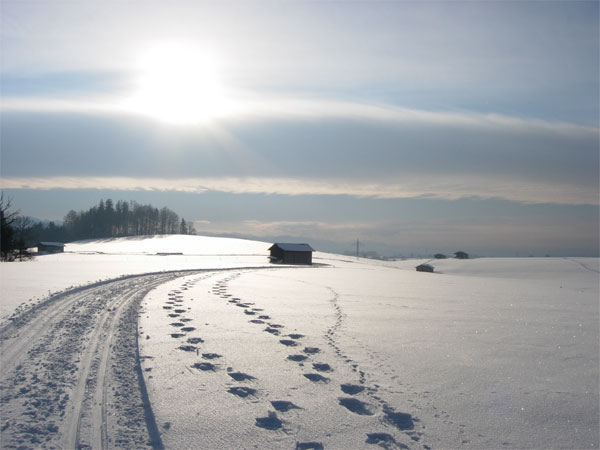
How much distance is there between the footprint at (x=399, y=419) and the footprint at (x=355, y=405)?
0.19 meters

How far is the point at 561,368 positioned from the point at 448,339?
200 cm

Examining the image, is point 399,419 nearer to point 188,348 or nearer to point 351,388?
point 351,388

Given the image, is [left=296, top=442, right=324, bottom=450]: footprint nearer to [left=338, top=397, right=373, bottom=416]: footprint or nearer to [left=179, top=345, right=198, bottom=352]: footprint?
[left=338, top=397, right=373, bottom=416]: footprint

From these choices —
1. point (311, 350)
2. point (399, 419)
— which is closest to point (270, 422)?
point (399, 419)

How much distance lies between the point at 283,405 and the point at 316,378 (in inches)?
37.4

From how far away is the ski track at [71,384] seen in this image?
12.9 feet

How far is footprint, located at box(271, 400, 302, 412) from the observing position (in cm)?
467

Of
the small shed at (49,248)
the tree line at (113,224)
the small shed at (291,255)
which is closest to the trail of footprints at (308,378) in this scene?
the small shed at (291,255)

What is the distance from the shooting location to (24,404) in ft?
15.0

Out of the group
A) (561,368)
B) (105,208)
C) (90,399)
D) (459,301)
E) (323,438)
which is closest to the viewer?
(323,438)

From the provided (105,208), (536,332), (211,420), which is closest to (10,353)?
(211,420)

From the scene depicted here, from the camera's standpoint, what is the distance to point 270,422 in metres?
4.33

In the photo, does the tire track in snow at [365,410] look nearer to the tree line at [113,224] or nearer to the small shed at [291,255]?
the small shed at [291,255]

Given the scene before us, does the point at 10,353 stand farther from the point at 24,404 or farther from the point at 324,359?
the point at 324,359
